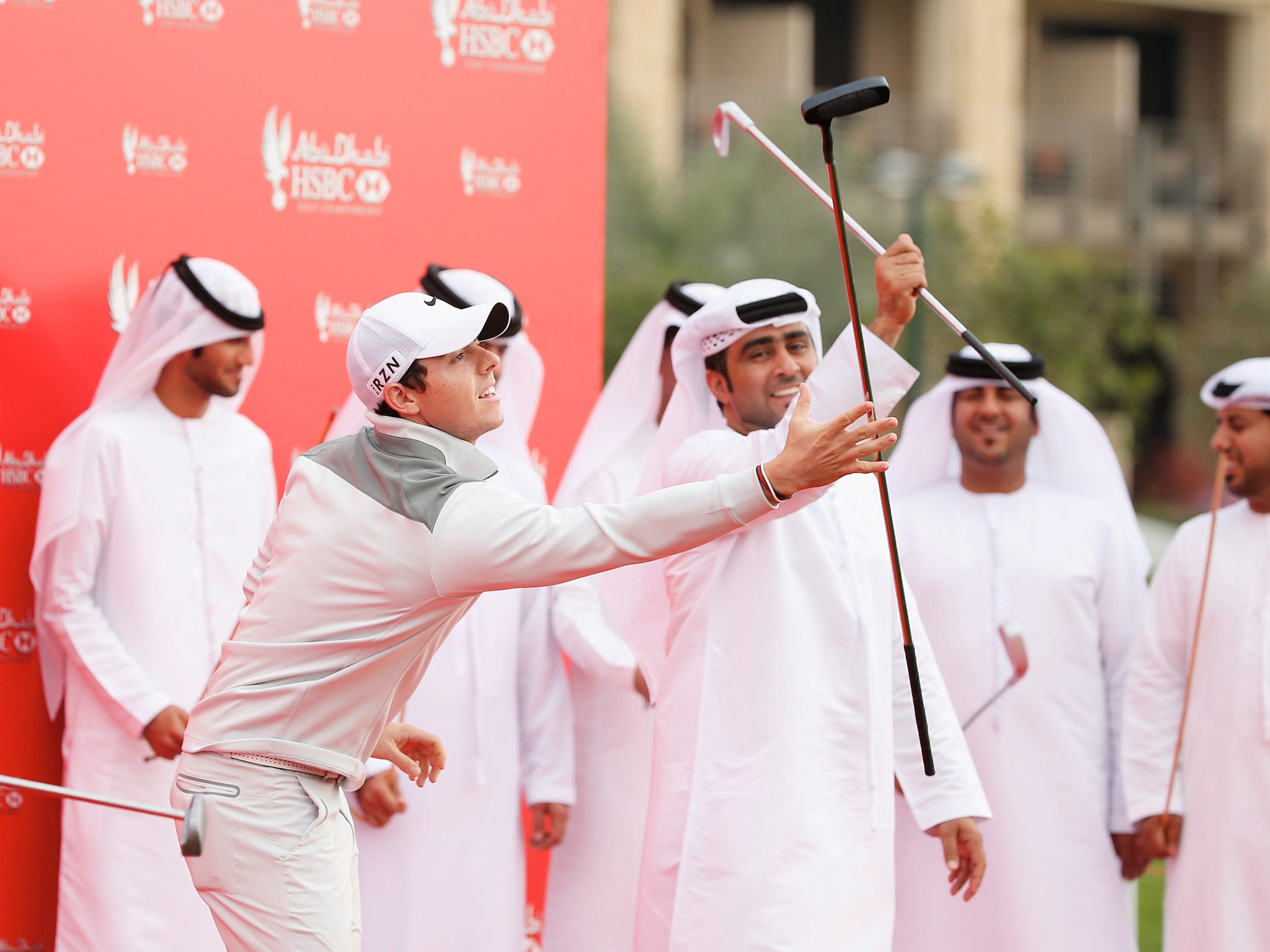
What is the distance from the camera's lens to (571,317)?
5.67 meters

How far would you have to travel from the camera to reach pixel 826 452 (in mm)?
2832

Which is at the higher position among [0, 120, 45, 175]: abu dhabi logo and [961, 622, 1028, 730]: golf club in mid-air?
[0, 120, 45, 175]: abu dhabi logo

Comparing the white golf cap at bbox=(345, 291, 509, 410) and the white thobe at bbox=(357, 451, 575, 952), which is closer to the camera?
the white golf cap at bbox=(345, 291, 509, 410)

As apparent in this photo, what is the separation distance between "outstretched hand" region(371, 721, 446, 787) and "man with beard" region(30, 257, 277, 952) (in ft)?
4.21

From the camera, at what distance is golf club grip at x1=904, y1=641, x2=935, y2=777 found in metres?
3.53

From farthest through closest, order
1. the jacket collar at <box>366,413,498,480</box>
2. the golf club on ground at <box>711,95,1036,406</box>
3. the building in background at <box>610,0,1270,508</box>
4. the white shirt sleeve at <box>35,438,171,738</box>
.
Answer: the building in background at <box>610,0,1270,508</box> < the white shirt sleeve at <box>35,438,171,738</box> < the golf club on ground at <box>711,95,1036,406</box> < the jacket collar at <box>366,413,498,480</box>

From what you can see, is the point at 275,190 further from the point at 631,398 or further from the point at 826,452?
the point at 826,452

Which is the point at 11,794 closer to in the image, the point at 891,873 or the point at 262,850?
the point at 262,850

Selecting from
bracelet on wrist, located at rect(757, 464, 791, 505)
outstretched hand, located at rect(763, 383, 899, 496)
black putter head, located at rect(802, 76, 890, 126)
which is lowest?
bracelet on wrist, located at rect(757, 464, 791, 505)

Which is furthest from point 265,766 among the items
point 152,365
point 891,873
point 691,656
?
point 152,365

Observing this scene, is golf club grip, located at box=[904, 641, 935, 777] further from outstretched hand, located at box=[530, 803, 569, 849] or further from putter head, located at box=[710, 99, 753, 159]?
outstretched hand, located at box=[530, 803, 569, 849]

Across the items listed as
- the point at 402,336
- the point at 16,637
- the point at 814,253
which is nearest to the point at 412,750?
the point at 402,336

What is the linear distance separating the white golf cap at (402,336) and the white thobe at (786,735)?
2.73 feet

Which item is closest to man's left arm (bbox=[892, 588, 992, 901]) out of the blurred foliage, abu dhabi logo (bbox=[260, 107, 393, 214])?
abu dhabi logo (bbox=[260, 107, 393, 214])
